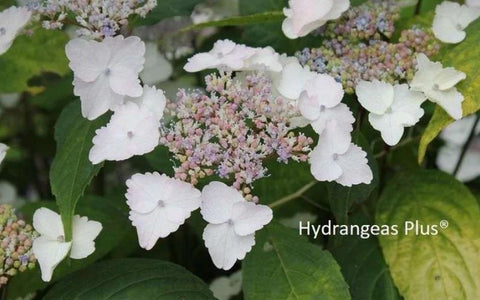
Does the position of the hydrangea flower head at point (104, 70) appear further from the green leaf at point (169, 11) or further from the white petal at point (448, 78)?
the white petal at point (448, 78)

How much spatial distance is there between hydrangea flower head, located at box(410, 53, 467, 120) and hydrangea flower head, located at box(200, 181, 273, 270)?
0.25 meters

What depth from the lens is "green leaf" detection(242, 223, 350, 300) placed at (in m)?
1.01

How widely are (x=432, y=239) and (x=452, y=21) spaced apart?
0.28 metres

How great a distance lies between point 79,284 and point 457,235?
479 millimetres

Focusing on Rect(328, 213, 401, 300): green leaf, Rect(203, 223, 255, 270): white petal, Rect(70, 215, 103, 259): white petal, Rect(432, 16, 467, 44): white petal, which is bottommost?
Rect(328, 213, 401, 300): green leaf

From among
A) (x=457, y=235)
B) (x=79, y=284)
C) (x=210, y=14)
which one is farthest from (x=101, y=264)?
(x=210, y=14)

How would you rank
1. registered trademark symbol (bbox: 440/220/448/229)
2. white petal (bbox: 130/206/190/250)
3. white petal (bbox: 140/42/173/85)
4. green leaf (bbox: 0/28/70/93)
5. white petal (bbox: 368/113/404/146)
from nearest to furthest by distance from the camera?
white petal (bbox: 130/206/190/250) < white petal (bbox: 368/113/404/146) < registered trademark symbol (bbox: 440/220/448/229) < green leaf (bbox: 0/28/70/93) < white petal (bbox: 140/42/173/85)

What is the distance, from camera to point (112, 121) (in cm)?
100

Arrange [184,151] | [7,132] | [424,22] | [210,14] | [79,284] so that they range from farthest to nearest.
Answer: [7,132] < [210,14] < [424,22] < [79,284] < [184,151]

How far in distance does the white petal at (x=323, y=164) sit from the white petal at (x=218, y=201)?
9 centimetres

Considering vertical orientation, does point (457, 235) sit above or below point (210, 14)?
above

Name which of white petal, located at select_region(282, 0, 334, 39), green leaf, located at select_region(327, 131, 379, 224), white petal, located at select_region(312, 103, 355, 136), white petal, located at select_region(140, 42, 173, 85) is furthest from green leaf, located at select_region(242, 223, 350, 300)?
white petal, located at select_region(140, 42, 173, 85)

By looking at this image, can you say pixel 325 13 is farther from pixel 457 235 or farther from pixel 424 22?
pixel 457 235

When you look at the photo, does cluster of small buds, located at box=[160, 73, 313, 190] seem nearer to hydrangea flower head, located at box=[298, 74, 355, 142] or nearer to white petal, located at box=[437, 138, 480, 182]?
hydrangea flower head, located at box=[298, 74, 355, 142]
